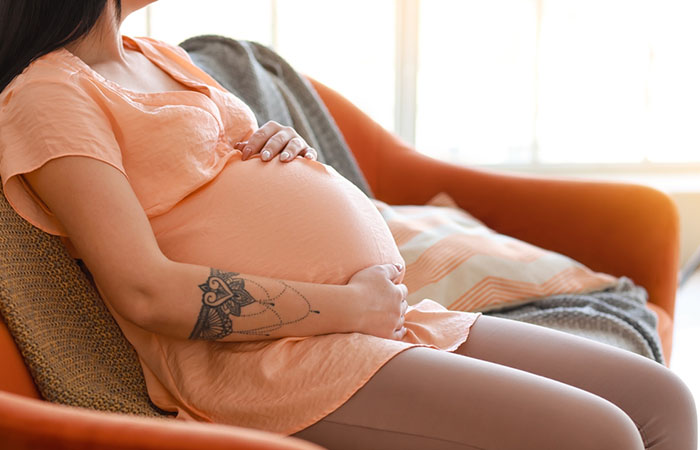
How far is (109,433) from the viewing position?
0.55 m

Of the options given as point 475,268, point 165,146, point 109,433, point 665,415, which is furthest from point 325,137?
point 109,433

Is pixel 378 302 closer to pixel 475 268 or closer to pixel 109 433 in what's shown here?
pixel 109 433

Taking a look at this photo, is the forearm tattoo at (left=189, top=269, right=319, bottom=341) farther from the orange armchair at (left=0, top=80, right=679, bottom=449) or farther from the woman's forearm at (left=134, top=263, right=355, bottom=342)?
the orange armchair at (left=0, top=80, right=679, bottom=449)

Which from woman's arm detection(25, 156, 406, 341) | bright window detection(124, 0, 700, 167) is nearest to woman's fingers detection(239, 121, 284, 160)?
woman's arm detection(25, 156, 406, 341)

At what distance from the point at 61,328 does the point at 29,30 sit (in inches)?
16.8

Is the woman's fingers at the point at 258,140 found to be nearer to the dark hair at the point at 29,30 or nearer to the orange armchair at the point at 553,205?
the dark hair at the point at 29,30

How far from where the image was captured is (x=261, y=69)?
188 cm

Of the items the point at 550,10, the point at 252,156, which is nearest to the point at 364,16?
the point at 550,10

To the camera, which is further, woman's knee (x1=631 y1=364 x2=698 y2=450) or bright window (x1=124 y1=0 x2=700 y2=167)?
bright window (x1=124 y1=0 x2=700 y2=167)

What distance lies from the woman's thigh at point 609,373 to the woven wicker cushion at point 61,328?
1.61 ft

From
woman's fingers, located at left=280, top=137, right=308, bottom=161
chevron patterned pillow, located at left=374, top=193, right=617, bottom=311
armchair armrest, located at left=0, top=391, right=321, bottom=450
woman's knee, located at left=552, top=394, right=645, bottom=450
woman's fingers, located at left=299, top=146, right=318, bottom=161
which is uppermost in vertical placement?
woman's fingers, located at left=280, top=137, right=308, bottom=161

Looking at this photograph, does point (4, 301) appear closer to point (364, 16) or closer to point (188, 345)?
point (188, 345)

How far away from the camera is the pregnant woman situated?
0.91 meters

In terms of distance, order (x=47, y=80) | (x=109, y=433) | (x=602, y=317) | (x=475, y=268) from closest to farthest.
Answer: (x=109, y=433), (x=47, y=80), (x=602, y=317), (x=475, y=268)
